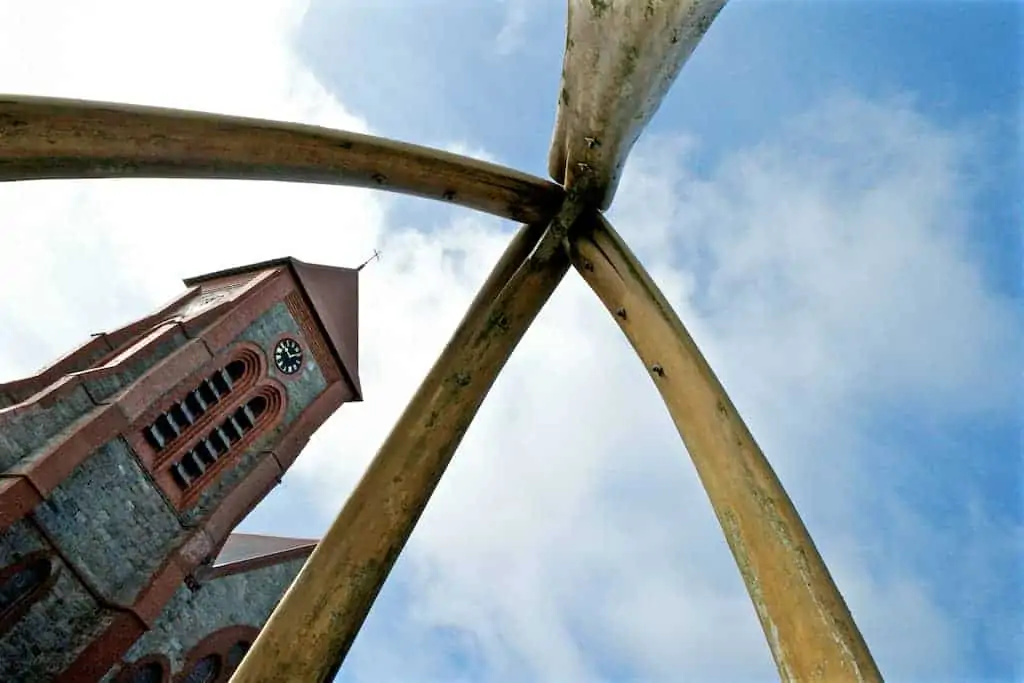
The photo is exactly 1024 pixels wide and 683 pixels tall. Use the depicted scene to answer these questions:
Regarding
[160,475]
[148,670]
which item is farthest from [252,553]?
[148,670]

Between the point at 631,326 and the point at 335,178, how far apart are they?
3.82 ft

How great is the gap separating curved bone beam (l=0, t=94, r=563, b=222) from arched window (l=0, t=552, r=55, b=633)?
11.9 metres

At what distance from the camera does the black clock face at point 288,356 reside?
18109mm

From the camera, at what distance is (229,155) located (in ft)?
7.07

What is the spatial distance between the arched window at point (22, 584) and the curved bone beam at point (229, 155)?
11891mm

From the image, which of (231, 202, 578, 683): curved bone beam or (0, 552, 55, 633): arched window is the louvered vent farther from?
(231, 202, 578, 683): curved bone beam

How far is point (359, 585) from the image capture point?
2193 mm

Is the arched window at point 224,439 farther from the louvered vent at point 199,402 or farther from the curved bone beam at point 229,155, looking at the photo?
the curved bone beam at point 229,155

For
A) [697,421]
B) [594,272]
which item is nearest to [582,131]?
[594,272]

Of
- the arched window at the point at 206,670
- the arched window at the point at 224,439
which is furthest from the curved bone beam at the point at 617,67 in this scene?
the arched window at the point at 206,670

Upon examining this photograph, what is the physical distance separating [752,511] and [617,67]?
136 cm

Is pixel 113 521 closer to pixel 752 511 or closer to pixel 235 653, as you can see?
pixel 235 653

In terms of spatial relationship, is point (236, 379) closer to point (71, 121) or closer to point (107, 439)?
point (107, 439)

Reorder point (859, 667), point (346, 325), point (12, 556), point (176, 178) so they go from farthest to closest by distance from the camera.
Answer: point (346, 325) → point (12, 556) → point (176, 178) → point (859, 667)
